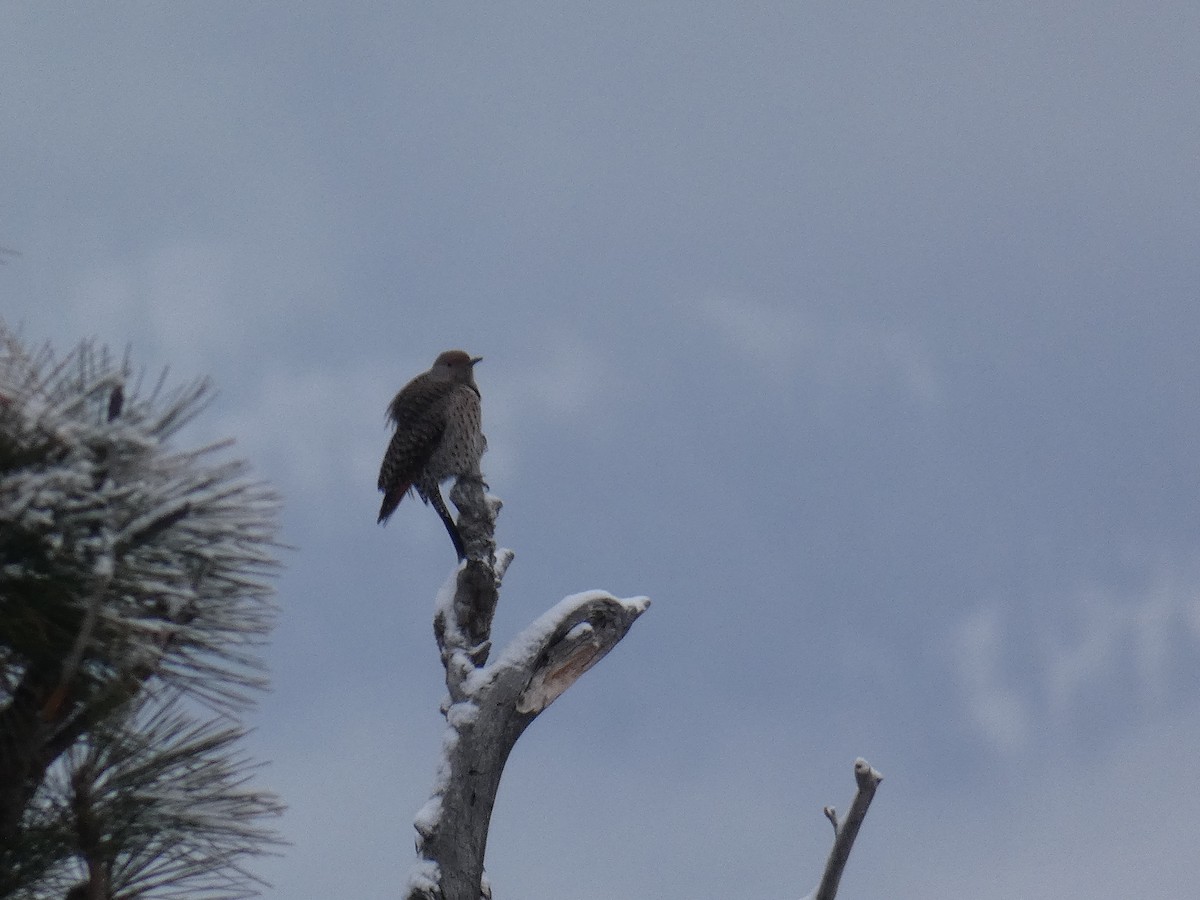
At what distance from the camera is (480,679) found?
536cm

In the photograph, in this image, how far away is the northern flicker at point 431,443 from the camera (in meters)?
6.61

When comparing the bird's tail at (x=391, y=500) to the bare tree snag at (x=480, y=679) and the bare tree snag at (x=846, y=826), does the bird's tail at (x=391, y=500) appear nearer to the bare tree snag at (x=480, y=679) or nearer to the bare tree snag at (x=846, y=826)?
the bare tree snag at (x=480, y=679)

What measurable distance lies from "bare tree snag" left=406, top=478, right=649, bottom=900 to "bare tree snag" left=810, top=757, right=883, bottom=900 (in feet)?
4.50

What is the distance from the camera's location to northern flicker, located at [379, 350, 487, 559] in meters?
6.61

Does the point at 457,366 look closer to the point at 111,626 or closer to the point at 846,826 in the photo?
the point at 846,826

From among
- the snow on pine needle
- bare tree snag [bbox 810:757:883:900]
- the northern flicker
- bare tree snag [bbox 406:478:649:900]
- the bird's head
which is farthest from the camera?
the bird's head

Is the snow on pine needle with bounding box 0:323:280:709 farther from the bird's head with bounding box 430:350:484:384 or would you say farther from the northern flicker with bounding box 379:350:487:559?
the bird's head with bounding box 430:350:484:384

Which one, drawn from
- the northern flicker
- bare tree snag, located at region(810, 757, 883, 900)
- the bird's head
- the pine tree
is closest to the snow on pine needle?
the pine tree

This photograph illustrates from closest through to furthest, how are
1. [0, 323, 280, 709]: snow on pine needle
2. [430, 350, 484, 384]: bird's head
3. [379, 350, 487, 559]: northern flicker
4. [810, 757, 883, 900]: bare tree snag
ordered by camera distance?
[0, 323, 280, 709]: snow on pine needle → [810, 757, 883, 900]: bare tree snag → [379, 350, 487, 559]: northern flicker → [430, 350, 484, 384]: bird's head

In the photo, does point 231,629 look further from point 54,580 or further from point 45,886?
point 45,886

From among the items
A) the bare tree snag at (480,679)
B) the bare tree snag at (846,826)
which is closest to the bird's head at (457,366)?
the bare tree snag at (480,679)

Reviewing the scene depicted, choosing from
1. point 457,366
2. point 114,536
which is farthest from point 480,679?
point 114,536

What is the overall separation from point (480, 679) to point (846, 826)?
1644 millimetres

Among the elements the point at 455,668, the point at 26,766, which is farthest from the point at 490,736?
the point at 26,766
